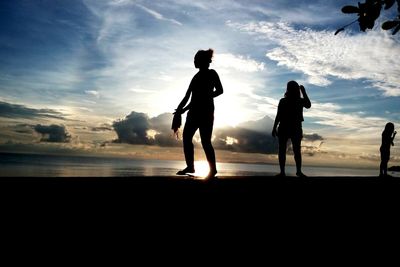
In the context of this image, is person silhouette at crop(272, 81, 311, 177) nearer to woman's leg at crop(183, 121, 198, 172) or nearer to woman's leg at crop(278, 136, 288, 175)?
woman's leg at crop(278, 136, 288, 175)

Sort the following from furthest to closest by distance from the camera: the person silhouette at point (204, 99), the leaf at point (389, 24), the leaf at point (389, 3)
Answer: the person silhouette at point (204, 99)
the leaf at point (389, 24)
the leaf at point (389, 3)

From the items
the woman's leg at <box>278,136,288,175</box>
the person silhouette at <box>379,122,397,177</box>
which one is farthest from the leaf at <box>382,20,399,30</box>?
the person silhouette at <box>379,122,397,177</box>

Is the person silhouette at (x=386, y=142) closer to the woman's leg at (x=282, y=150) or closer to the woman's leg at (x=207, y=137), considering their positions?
the woman's leg at (x=282, y=150)

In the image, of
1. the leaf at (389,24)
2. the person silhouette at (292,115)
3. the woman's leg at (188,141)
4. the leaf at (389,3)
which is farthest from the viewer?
the person silhouette at (292,115)

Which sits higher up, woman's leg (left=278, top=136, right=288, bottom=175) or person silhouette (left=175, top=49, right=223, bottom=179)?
person silhouette (left=175, top=49, right=223, bottom=179)

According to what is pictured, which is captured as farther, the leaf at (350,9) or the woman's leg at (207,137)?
the woman's leg at (207,137)
